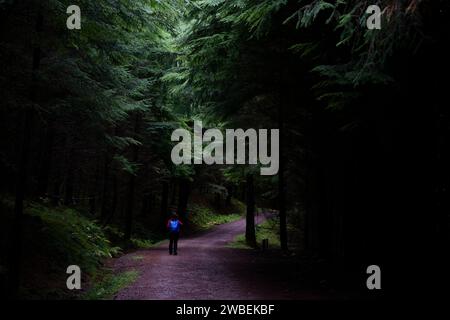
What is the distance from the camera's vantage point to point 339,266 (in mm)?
13562

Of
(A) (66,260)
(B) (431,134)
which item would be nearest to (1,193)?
(A) (66,260)

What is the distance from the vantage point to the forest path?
31.0ft

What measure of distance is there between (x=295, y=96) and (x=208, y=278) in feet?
26.1

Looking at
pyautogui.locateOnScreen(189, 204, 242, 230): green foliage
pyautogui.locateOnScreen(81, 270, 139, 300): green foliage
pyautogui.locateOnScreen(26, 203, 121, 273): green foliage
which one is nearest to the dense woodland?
pyautogui.locateOnScreen(26, 203, 121, 273): green foliage

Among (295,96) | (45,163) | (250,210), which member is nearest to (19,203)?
(45,163)

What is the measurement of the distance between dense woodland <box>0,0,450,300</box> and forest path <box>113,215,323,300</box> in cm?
199

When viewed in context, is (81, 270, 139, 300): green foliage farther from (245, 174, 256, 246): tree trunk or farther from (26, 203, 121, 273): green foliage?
(245, 174, 256, 246): tree trunk

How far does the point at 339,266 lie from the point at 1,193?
40.0ft

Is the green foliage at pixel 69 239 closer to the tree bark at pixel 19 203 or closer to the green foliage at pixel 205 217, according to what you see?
the tree bark at pixel 19 203

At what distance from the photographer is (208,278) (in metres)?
11.8

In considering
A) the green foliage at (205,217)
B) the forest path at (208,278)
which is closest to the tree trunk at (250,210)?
the forest path at (208,278)

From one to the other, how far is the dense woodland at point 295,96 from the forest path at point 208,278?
6.54ft

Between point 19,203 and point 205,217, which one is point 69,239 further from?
point 205,217

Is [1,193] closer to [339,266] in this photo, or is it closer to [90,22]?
[90,22]
